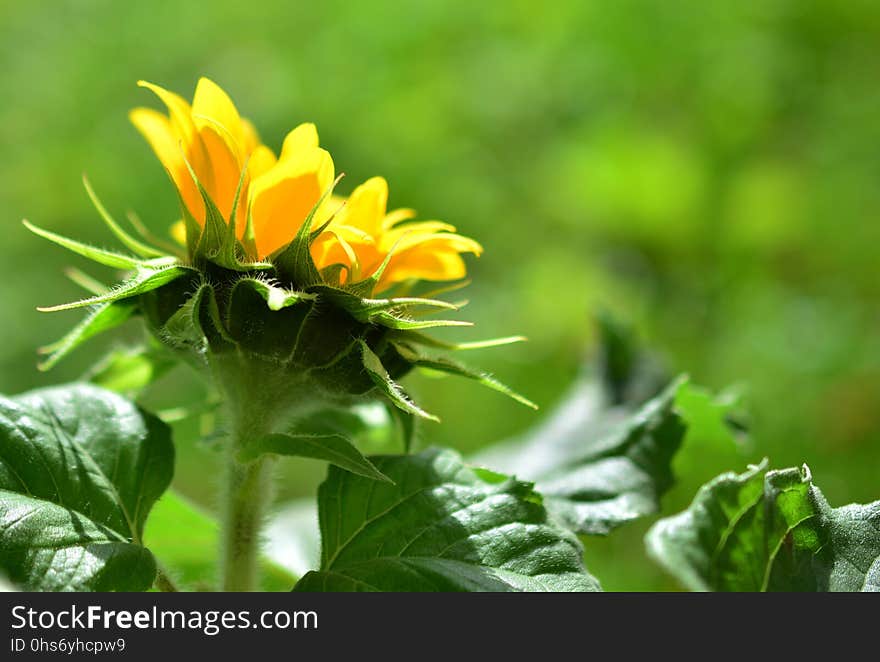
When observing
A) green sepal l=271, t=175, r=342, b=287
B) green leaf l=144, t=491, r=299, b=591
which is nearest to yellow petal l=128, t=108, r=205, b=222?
green sepal l=271, t=175, r=342, b=287

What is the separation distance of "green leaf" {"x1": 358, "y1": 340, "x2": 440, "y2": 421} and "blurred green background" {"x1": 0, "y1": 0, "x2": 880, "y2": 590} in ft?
4.64

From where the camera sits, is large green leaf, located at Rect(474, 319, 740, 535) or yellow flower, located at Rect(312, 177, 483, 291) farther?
large green leaf, located at Rect(474, 319, 740, 535)

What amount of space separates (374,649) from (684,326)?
7.29ft

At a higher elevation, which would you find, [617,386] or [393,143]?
[393,143]

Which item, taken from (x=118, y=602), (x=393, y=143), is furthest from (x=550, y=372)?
(x=118, y=602)

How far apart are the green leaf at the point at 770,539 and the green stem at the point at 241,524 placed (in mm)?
425

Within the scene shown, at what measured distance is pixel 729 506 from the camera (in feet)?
3.36

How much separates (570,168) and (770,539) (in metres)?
2.40

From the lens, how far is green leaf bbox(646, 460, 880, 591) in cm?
91

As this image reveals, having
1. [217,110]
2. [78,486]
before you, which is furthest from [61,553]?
[217,110]

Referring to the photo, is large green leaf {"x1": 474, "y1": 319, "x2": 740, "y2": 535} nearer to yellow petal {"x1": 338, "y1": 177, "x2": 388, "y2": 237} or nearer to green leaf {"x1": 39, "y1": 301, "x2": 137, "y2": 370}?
yellow petal {"x1": 338, "y1": 177, "x2": 388, "y2": 237}

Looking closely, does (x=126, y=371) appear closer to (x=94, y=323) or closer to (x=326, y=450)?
(x=94, y=323)

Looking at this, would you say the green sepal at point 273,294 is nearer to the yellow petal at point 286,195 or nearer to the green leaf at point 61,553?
the yellow petal at point 286,195

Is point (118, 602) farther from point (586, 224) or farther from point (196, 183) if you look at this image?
point (586, 224)
